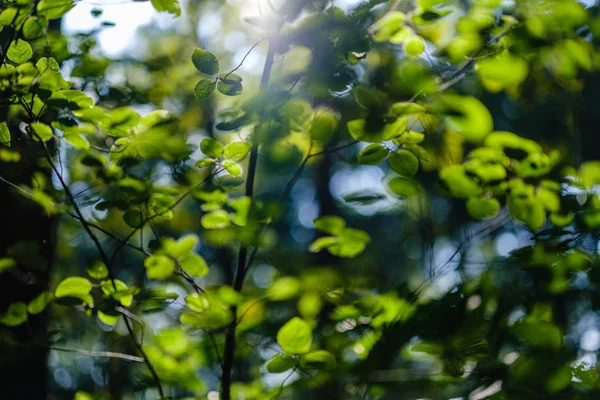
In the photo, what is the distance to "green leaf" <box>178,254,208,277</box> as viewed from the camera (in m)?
1.02

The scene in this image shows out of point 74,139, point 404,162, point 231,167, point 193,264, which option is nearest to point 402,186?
point 404,162

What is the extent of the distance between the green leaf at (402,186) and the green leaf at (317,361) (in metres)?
0.37

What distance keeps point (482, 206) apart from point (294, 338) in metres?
0.48

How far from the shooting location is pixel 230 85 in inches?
35.5

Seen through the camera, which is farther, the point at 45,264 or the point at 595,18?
the point at 45,264

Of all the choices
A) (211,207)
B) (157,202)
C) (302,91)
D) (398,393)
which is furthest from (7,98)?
(398,393)

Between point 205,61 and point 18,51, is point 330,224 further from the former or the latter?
point 18,51

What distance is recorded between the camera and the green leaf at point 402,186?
3.04 ft

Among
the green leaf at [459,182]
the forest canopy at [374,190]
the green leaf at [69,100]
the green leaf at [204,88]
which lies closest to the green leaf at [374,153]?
the forest canopy at [374,190]

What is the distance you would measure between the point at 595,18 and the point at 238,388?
1383 millimetres

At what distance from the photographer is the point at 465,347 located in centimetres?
82

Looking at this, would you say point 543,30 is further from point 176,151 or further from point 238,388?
point 238,388

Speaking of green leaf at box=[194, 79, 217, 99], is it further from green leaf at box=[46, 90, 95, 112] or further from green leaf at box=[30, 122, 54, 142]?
green leaf at box=[30, 122, 54, 142]

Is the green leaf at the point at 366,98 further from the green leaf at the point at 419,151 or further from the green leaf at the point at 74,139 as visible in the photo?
the green leaf at the point at 74,139
